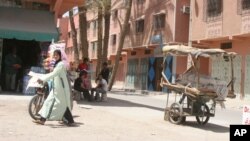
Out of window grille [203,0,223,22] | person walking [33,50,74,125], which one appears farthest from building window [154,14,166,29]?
person walking [33,50,74,125]

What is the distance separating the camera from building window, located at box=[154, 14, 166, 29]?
38.6 metres

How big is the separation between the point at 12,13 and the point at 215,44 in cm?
1628

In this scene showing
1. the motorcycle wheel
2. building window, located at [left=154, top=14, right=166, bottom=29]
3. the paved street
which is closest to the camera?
the paved street

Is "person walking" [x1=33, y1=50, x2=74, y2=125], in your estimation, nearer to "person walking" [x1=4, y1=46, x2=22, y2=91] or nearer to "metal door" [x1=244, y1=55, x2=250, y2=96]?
"person walking" [x1=4, y1=46, x2=22, y2=91]

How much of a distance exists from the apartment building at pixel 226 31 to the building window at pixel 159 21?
5.90 meters

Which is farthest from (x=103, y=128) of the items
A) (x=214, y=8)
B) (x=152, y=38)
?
(x=152, y=38)

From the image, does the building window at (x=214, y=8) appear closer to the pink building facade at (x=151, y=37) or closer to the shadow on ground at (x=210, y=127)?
the pink building facade at (x=151, y=37)

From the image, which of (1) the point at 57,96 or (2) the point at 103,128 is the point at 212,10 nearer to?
(2) the point at 103,128

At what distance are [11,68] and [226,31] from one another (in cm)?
1517

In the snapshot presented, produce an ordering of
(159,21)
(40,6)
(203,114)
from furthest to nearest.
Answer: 1. (159,21)
2. (40,6)
3. (203,114)

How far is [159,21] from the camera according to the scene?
38969 millimetres

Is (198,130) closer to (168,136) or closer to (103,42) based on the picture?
(168,136)

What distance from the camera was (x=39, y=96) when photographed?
11.5 metres

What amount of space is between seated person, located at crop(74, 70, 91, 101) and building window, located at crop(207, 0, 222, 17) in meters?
13.8
